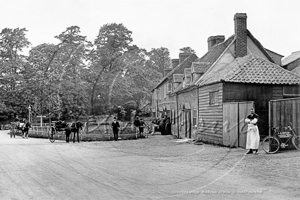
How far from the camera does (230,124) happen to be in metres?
19.2

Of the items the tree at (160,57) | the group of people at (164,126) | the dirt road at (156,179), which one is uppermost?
the tree at (160,57)

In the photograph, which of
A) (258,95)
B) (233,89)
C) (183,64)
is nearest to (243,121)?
(233,89)

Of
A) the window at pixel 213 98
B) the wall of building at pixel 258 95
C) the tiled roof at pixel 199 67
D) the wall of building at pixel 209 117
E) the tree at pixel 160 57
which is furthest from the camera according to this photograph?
the tree at pixel 160 57

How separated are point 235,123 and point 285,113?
9.74 feet

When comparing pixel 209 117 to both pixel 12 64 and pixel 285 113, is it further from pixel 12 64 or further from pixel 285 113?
pixel 12 64

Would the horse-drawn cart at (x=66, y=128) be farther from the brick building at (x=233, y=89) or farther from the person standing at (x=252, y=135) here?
the person standing at (x=252, y=135)

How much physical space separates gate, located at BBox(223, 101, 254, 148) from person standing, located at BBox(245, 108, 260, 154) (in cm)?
94

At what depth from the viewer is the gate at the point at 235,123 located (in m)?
17.8

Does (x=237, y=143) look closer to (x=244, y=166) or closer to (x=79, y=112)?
(x=244, y=166)

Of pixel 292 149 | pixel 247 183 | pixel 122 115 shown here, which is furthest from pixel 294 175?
pixel 122 115

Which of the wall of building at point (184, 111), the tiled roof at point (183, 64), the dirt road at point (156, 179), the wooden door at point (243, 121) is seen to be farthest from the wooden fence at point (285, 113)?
the tiled roof at point (183, 64)

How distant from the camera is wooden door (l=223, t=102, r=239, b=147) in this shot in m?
18.6

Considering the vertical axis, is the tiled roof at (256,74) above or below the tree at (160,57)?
below

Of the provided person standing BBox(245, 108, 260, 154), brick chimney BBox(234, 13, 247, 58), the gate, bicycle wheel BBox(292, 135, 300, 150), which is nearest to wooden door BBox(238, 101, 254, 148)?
the gate
